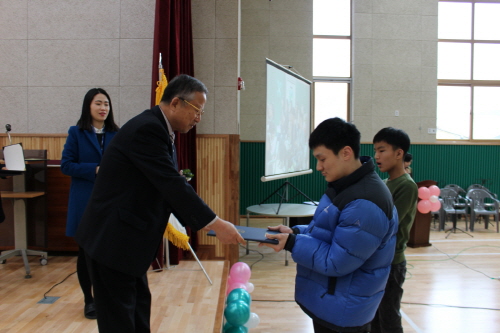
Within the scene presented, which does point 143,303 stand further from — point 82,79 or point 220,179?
point 82,79

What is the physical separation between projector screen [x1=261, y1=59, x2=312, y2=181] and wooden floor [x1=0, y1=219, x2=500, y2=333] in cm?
136

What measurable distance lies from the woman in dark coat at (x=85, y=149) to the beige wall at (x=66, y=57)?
61.2 inches

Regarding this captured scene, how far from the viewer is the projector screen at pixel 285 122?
15.6 ft

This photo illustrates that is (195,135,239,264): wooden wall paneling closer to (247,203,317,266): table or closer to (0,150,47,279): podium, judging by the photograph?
(247,203,317,266): table

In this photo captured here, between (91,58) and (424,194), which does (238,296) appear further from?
(424,194)

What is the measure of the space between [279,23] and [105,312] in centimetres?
780

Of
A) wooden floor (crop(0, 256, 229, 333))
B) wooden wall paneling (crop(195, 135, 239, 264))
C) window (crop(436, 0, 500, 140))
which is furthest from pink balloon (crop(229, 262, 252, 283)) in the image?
window (crop(436, 0, 500, 140))

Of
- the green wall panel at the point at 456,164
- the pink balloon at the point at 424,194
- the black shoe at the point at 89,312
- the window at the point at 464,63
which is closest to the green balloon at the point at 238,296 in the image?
the black shoe at the point at 89,312

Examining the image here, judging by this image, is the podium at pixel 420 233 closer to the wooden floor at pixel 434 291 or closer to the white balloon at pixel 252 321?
the wooden floor at pixel 434 291

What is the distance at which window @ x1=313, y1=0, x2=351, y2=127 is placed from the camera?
8594 mm

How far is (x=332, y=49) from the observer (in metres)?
8.60

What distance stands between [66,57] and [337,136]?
3800 mm

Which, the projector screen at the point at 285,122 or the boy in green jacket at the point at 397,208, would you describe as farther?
the projector screen at the point at 285,122

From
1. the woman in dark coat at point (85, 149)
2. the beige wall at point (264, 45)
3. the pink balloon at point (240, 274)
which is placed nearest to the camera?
the woman in dark coat at point (85, 149)
